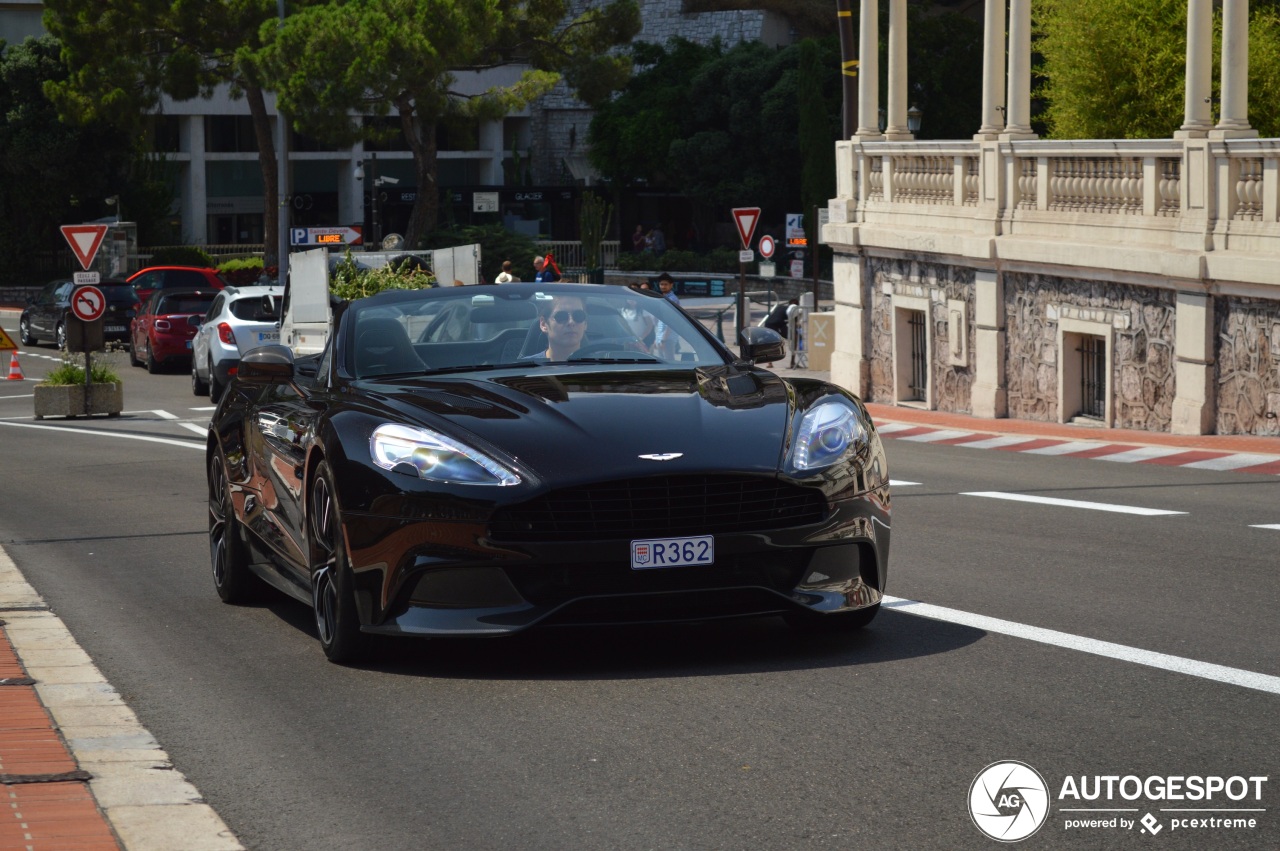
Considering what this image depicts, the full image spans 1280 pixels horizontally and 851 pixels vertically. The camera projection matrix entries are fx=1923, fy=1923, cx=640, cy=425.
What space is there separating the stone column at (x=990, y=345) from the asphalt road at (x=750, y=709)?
1451 cm

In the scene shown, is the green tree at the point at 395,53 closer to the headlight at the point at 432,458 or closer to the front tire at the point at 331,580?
the front tire at the point at 331,580

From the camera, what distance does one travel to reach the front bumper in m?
6.75

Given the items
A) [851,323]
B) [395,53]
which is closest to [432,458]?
[851,323]

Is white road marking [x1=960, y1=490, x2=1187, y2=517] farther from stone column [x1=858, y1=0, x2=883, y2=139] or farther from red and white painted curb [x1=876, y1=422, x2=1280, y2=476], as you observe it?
stone column [x1=858, y1=0, x2=883, y2=139]

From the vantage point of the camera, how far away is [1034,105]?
6122 centimetres

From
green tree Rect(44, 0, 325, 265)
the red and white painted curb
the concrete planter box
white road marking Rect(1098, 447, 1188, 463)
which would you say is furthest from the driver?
green tree Rect(44, 0, 325, 265)

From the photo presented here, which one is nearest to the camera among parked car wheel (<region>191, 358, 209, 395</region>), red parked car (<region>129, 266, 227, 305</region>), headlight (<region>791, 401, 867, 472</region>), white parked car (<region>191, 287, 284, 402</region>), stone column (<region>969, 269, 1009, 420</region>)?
headlight (<region>791, 401, 867, 472</region>)

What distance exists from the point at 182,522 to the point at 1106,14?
86.1ft

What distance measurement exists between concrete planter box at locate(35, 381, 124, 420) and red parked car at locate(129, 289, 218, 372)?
824cm

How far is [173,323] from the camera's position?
37406 millimetres

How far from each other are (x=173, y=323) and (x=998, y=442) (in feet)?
67.9

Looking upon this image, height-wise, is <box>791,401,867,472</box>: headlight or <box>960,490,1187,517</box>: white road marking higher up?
<box>791,401,867,472</box>: headlight

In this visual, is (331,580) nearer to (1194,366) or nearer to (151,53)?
(1194,366)

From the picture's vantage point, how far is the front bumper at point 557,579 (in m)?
6.75
